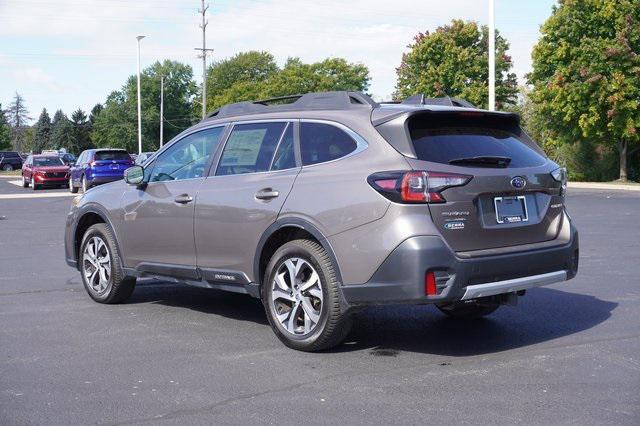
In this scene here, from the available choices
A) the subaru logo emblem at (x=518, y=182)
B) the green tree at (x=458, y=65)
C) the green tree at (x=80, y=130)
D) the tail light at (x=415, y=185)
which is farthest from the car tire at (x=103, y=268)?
the green tree at (x=80, y=130)

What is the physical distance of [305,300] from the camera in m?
5.79

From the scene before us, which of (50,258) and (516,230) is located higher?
(516,230)

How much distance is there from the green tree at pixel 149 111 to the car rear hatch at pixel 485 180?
111m

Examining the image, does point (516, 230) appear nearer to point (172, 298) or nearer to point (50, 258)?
point (172, 298)

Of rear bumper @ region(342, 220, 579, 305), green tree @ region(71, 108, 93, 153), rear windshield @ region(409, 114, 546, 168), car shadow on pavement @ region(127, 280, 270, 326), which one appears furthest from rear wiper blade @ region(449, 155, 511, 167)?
green tree @ region(71, 108, 93, 153)

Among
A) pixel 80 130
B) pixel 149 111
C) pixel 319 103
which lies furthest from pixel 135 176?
pixel 80 130

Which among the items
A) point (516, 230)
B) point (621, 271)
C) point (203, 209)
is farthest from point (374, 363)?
point (621, 271)

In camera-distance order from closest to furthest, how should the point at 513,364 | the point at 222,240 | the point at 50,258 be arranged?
1. the point at 513,364
2. the point at 222,240
3. the point at 50,258

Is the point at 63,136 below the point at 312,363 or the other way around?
the other way around

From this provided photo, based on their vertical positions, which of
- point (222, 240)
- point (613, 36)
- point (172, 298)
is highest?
point (613, 36)

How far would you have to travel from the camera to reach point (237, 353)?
5.82m

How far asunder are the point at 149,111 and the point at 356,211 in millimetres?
112270

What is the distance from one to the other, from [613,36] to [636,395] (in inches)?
1576

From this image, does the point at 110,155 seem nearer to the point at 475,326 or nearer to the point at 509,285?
the point at 475,326
